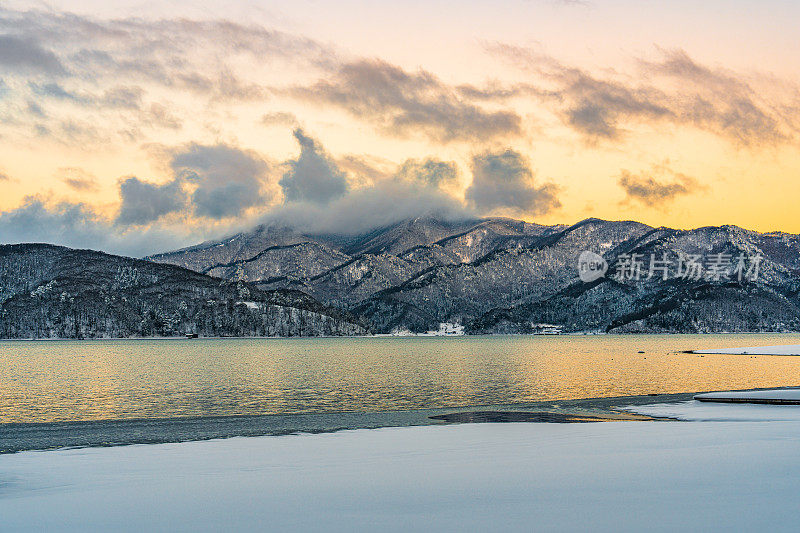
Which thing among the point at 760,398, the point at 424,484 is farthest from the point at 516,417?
the point at 424,484

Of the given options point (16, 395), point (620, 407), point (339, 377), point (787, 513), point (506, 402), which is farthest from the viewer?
point (339, 377)

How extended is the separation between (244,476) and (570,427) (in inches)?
862

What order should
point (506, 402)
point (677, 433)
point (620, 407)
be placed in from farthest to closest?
point (506, 402) < point (620, 407) < point (677, 433)

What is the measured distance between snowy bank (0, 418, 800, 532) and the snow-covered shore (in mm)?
59

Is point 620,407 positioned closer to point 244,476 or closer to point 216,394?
point 244,476

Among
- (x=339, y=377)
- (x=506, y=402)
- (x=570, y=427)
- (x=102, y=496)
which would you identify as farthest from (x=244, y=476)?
(x=339, y=377)

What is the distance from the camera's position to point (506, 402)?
63125mm

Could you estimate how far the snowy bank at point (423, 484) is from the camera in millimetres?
16641

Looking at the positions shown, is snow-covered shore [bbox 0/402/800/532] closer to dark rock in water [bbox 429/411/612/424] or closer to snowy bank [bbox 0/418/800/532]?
snowy bank [bbox 0/418/800/532]

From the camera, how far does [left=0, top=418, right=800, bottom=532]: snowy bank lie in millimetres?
16641

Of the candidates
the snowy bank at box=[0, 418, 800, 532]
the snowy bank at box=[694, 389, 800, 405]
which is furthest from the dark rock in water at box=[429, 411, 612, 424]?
the snowy bank at box=[694, 389, 800, 405]

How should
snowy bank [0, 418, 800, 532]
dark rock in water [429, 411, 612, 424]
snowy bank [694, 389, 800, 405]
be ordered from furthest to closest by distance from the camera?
snowy bank [694, 389, 800, 405] < dark rock in water [429, 411, 612, 424] < snowy bank [0, 418, 800, 532]

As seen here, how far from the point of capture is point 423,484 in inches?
855

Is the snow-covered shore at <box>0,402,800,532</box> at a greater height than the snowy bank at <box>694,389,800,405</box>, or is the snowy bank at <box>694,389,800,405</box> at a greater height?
the snow-covered shore at <box>0,402,800,532</box>
